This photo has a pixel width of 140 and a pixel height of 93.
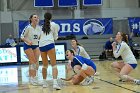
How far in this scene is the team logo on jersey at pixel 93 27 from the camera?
926 inches

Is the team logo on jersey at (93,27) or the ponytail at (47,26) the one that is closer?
the ponytail at (47,26)

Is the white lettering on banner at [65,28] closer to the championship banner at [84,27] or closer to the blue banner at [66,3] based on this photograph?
the championship banner at [84,27]

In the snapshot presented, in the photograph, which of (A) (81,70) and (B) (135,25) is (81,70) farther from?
(B) (135,25)

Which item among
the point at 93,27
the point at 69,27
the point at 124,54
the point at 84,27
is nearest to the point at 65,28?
the point at 69,27

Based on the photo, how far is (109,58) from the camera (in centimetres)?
2083

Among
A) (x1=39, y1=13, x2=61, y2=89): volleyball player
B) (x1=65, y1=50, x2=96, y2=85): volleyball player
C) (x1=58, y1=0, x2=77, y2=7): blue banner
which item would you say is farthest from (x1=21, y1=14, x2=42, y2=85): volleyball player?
(x1=58, y1=0, x2=77, y2=7): blue banner

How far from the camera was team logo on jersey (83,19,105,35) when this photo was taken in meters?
23.5

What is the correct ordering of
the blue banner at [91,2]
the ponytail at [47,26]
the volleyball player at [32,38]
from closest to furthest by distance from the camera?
the ponytail at [47,26]
the volleyball player at [32,38]
the blue banner at [91,2]

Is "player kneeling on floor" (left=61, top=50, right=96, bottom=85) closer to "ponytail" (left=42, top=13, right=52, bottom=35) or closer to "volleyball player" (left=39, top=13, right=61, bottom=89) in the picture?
"volleyball player" (left=39, top=13, right=61, bottom=89)

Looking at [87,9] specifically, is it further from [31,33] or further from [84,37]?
[31,33]

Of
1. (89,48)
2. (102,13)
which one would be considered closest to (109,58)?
(89,48)

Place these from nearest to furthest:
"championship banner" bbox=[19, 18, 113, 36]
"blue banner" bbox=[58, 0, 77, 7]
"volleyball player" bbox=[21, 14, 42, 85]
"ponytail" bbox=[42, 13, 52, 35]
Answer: "ponytail" bbox=[42, 13, 52, 35], "volleyball player" bbox=[21, 14, 42, 85], "championship banner" bbox=[19, 18, 113, 36], "blue banner" bbox=[58, 0, 77, 7]

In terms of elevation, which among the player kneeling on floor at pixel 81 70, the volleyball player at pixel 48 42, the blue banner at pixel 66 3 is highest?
the blue banner at pixel 66 3

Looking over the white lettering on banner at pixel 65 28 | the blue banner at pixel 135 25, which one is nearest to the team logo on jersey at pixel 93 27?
the white lettering on banner at pixel 65 28
